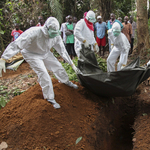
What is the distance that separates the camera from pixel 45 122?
2.40m

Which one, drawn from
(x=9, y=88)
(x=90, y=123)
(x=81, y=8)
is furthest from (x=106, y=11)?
(x=90, y=123)

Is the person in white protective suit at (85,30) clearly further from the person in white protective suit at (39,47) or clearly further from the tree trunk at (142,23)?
the tree trunk at (142,23)

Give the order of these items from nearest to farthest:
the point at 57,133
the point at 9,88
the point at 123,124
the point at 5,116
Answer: the point at 57,133 < the point at 5,116 < the point at 123,124 < the point at 9,88

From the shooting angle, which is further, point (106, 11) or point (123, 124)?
point (106, 11)

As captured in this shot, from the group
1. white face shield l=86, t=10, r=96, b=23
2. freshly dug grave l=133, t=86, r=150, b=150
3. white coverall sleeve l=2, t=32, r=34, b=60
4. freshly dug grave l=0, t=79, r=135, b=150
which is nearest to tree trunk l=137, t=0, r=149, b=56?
white face shield l=86, t=10, r=96, b=23

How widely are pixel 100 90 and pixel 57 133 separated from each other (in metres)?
1.12

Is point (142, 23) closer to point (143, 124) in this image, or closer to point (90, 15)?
point (90, 15)

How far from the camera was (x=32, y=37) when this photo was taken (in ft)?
8.59

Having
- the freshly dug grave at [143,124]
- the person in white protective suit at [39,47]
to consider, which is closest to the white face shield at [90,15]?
the person in white protective suit at [39,47]

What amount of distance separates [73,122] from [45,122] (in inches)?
18.2

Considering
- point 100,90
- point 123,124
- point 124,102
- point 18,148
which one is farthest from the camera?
point 124,102

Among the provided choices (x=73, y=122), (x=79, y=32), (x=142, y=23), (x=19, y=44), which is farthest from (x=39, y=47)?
(x=142, y=23)

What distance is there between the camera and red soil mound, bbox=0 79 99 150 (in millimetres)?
2244

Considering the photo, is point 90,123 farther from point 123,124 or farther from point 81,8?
point 81,8
